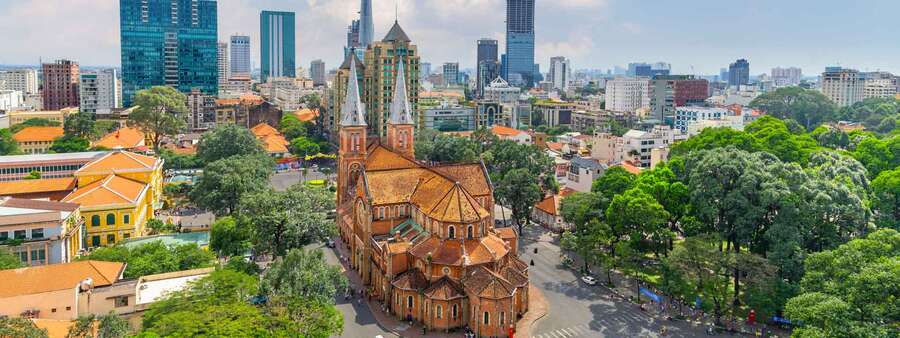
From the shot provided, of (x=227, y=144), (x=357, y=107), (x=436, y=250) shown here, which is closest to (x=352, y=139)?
(x=357, y=107)

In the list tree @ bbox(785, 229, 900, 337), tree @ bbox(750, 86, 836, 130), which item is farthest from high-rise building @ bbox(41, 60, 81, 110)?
tree @ bbox(785, 229, 900, 337)

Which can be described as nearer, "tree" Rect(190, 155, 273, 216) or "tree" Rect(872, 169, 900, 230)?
"tree" Rect(872, 169, 900, 230)

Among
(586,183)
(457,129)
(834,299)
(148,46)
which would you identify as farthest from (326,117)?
(834,299)

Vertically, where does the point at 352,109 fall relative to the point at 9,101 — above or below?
below

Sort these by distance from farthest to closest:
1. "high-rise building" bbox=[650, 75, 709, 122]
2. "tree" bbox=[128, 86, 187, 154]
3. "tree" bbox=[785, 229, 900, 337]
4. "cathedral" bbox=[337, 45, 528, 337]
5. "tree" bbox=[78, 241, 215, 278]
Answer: "high-rise building" bbox=[650, 75, 709, 122] → "tree" bbox=[128, 86, 187, 154] → "tree" bbox=[78, 241, 215, 278] → "cathedral" bbox=[337, 45, 528, 337] → "tree" bbox=[785, 229, 900, 337]

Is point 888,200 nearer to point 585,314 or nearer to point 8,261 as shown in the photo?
point 585,314

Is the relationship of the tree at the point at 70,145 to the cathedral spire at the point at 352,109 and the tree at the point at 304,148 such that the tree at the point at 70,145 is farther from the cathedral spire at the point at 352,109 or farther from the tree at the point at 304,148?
the cathedral spire at the point at 352,109

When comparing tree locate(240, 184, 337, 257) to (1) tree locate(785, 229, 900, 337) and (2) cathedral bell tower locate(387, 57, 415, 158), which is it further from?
(1) tree locate(785, 229, 900, 337)
